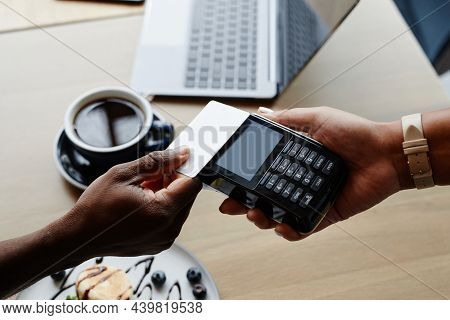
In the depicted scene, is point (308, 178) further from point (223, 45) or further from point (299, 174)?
point (223, 45)

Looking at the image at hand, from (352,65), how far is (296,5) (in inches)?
4.4

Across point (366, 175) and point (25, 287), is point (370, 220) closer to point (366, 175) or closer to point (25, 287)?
point (366, 175)

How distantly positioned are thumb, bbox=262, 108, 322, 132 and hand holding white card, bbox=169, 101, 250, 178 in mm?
67

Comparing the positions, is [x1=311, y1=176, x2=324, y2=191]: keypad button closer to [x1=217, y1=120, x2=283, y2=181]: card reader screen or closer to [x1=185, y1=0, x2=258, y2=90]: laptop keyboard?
[x1=217, y1=120, x2=283, y2=181]: card reader screen

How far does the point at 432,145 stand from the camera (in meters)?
0.57

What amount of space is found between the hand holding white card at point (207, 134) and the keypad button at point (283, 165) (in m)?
0.06

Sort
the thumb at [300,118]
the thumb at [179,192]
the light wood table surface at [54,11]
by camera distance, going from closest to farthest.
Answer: the thumb at [179,192] → the thumb at [300,118] → the light wood table surface at [54,11]

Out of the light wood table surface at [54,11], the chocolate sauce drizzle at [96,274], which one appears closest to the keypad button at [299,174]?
the chocolate sauce drizzle at [96,274]

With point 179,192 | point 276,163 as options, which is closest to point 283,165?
point 276,163

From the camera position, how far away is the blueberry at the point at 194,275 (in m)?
0.54

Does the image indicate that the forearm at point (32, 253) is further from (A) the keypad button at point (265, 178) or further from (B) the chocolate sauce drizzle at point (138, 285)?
(A) the keypad button at point (265, 178)

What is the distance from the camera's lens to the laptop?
67cm

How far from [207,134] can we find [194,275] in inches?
5.8

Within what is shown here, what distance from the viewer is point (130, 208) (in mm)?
487
